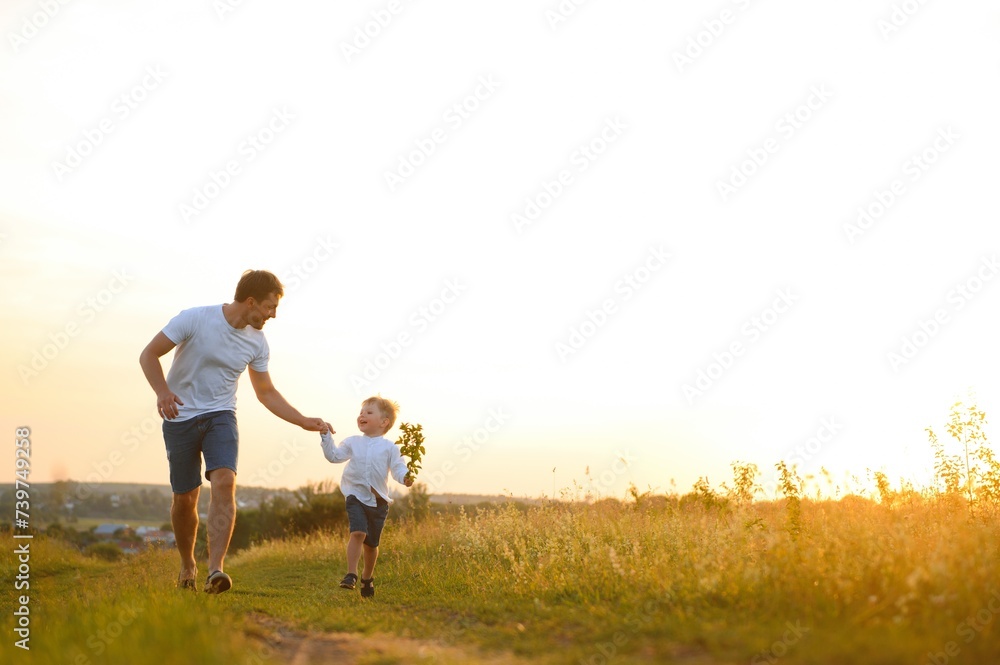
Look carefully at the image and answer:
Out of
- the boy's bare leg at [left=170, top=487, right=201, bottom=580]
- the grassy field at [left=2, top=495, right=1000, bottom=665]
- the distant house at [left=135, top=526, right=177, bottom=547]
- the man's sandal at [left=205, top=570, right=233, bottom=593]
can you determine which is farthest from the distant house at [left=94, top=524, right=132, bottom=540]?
the man's sandal at [left=205, top=570, right=233, bottom=593]

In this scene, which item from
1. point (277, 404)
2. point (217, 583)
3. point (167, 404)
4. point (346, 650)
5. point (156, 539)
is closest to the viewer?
point (346, 650)

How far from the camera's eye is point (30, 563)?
600 inches

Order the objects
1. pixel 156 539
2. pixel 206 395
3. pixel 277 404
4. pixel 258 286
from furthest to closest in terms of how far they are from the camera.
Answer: pixel 156 539
pixel 277 404
pixel 258 286
pixel 206 395

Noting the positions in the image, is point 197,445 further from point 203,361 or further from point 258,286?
point 258,286

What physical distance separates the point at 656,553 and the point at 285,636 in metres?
3.39

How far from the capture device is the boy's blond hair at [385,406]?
8547 mm

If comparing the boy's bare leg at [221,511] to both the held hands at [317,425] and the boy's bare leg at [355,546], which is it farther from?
the boy's bare leg at [355,546]

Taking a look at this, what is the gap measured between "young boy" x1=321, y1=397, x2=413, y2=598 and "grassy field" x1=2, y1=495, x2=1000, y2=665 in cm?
48

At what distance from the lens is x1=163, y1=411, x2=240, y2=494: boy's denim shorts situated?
7496mm

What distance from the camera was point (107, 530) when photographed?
27281 millimetres

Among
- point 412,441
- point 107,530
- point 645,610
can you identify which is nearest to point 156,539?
point 412,441

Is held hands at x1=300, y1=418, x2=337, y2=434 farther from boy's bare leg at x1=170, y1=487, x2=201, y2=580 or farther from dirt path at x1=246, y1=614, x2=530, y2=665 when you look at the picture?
dirt path at x1=246, y1=614, x2=530, y2=665

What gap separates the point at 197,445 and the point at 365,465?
1.58 metres

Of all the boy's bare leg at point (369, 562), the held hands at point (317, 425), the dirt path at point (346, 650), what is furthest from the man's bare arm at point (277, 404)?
A: the dirt path at point (346, 650)
